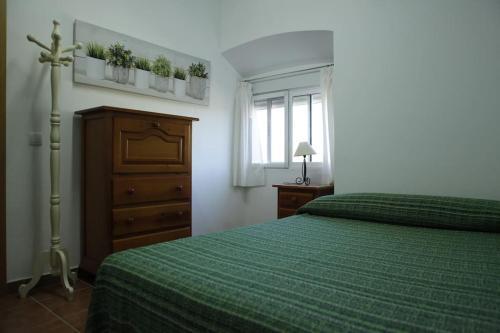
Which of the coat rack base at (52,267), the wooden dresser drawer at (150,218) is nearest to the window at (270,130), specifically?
the wooden dresser drawer at (150,218)

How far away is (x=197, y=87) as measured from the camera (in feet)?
11.4

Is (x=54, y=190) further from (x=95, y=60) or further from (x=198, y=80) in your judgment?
(x=198, y=80)

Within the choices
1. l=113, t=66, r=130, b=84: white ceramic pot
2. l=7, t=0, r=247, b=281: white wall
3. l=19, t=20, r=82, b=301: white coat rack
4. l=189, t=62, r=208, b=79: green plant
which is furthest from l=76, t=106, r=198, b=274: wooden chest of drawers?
l=189, t=62, r=208, b=79: green plant

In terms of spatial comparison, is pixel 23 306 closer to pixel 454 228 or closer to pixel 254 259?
pixel 254 259

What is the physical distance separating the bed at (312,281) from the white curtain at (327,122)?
157 centimetres

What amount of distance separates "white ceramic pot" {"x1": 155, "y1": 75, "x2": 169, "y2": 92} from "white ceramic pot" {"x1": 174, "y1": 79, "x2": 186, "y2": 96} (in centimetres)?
12

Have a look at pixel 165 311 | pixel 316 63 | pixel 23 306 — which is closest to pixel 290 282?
pixel 165 311

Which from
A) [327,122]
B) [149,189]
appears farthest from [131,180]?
[327,122]

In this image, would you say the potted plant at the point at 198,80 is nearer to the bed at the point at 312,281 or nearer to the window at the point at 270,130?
the window at the point at 270,130

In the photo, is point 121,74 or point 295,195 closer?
point 121,74

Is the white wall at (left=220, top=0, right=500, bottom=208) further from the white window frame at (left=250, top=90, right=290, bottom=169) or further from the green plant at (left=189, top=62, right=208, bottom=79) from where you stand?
the green plant at (left=189, top=62, right=208, bottom=79)

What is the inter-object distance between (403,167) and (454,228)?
0.83m

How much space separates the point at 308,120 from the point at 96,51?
212 cm

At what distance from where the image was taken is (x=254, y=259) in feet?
3.89
